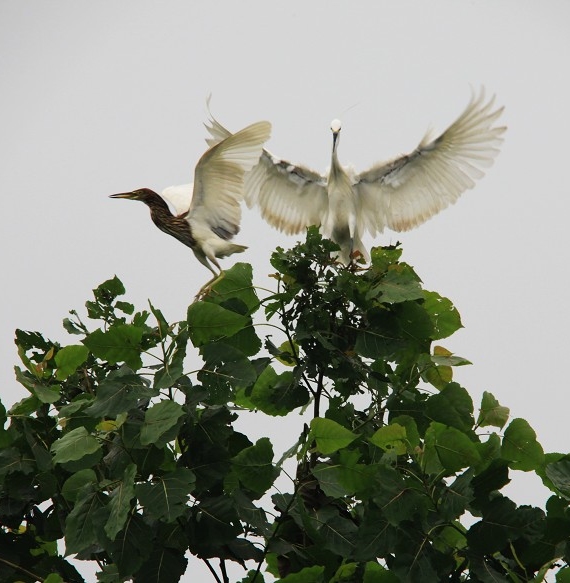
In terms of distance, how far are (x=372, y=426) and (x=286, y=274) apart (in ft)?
2.52

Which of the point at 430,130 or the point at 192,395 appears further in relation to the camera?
the point at 430,130

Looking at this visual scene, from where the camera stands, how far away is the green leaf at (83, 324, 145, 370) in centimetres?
443

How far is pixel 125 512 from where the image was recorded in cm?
401

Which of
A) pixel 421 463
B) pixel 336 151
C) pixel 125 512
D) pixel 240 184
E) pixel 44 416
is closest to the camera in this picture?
pixel 125 512

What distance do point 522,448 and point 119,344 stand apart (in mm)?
1683

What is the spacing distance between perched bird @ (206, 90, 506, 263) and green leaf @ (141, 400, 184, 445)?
18.1 feet

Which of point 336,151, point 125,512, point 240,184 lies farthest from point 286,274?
point 336,151

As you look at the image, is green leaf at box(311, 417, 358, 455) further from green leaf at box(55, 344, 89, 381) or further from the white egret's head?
the white egret's head

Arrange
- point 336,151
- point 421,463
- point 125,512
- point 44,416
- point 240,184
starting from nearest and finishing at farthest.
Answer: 1. point 125,512
2. point 421,463
3. point 44,416
4. point 240,184
5. point 336,151

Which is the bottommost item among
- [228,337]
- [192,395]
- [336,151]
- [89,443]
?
[89,443]

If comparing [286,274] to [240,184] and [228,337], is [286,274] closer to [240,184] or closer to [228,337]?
[228,337]

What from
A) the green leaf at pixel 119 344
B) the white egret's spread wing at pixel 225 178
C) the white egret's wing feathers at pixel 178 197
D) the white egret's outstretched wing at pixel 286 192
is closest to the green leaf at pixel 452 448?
the green leaf at pixel 119 344

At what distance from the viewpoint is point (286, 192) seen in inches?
402

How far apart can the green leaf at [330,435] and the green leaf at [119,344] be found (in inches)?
29.5
